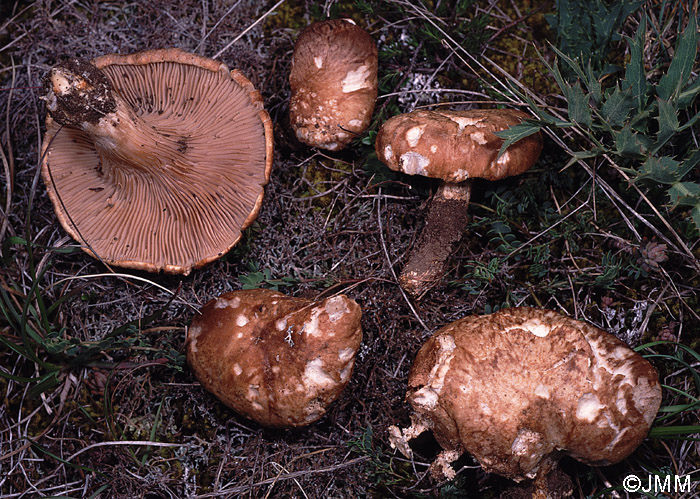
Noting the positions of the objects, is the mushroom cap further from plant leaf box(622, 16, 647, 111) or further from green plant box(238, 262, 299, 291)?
green plant box(238, 262, 299, 291)

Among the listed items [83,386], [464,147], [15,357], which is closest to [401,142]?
[464,147]

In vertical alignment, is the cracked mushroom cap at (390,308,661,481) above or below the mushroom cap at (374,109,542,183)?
below

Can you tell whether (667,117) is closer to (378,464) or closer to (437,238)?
(437,238)

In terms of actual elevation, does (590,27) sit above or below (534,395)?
above

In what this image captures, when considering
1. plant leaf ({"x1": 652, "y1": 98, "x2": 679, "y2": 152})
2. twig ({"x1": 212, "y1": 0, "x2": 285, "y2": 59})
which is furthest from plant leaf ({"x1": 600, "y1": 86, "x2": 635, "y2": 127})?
twig ({"x1": 212, "y1": 0, "x2": 285, "y2": 59})

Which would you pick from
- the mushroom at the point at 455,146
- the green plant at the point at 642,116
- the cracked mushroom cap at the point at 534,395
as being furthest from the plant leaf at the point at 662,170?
the cracked mushroom cap at the point at 534,395

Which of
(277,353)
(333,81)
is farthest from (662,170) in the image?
(277,353)
